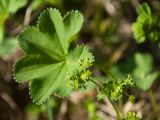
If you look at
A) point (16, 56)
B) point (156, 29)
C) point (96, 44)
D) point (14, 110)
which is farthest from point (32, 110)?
point (156, 29)

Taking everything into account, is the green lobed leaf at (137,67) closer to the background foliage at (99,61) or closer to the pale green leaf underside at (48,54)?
the background foliage at (99,61)

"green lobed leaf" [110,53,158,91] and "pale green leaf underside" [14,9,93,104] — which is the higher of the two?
"green lobed leaf" [110,53,158,91]

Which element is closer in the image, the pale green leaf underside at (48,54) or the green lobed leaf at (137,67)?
the pale green leaf underside at (48,54)

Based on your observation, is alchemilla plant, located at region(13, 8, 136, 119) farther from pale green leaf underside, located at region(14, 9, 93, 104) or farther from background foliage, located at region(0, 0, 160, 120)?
background foliage, located at region(0, 0, 160, 120)

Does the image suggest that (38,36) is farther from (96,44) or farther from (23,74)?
(96,44)

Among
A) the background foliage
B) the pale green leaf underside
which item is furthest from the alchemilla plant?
the background foliage

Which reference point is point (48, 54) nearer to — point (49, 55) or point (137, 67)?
point (49, 55)

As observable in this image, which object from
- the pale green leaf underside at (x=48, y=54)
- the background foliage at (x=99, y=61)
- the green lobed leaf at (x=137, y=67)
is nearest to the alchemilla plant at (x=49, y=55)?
the pale green leaf underside at (x=48, y=54)

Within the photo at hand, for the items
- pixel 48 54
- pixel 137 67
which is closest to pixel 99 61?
pixel 137 67
